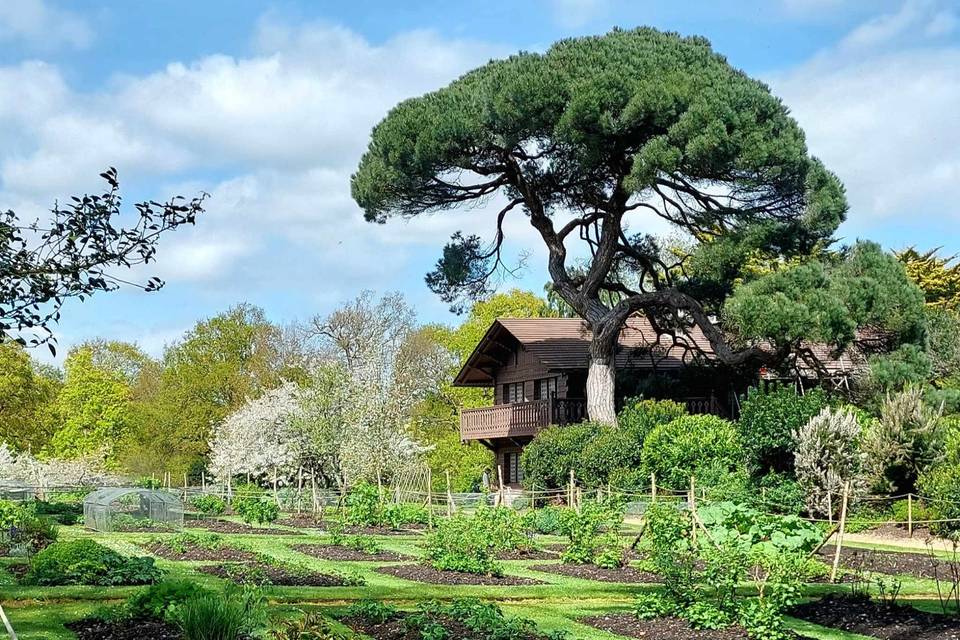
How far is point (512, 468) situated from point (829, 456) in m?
22.1

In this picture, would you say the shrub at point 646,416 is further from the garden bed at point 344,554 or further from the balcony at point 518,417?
the garden bed at point 344,554

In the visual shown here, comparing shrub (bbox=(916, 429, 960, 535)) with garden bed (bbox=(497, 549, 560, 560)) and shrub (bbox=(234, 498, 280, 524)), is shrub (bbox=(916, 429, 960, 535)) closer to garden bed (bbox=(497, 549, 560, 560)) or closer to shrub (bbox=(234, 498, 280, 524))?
garden bed (bbox=(497, 549, 560, 560))

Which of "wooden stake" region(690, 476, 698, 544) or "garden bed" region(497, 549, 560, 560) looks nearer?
"wooden stake" region(690, 476, 698, 544)

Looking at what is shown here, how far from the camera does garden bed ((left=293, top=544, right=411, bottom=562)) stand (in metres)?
19.6

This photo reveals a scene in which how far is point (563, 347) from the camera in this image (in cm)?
4228

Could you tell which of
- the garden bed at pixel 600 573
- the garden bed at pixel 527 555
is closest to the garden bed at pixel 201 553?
the garden bed at pixel 527 555

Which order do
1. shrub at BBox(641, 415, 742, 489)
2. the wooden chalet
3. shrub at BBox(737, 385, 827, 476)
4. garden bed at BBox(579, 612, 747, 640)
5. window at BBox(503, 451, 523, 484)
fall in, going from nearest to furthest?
1. garden bed at BBox(579, 612, 747, 640)
2. shrub at BBox(737, 385, 827, 476)
3. shrub at BBox(641, 415, 742, 489)
4. the wooden chalet
5. window at BBox(503, 451, 523, 484)

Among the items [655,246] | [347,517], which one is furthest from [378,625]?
[655,246]

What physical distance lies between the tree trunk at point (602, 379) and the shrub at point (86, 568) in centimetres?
2294

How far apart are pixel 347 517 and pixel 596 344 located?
11552 millimetres

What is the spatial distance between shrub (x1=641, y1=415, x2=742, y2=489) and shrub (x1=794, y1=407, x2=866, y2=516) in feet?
11.5

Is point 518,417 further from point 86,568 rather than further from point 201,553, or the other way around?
point 86,568

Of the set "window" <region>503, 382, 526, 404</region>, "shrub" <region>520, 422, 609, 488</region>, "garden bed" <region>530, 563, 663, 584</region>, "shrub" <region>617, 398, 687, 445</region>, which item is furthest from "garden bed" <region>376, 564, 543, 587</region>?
"window" <region>503, 382, 526, 404</region>

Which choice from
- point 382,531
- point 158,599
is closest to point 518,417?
point 382,531
